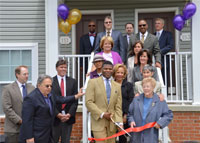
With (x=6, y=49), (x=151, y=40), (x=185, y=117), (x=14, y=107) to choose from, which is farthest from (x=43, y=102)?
(x=6, y=49)

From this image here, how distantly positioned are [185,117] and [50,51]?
3563 mm

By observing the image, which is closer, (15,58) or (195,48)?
(195,48)

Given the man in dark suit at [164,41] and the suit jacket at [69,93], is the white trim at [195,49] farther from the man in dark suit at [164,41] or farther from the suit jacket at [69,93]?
the suit jacket at [69,93]

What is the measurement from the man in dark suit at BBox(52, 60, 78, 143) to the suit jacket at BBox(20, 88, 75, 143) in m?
0.78

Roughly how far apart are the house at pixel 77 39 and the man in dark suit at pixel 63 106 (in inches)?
64.8

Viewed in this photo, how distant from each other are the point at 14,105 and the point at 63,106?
84 cm

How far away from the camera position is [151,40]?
21.8ft

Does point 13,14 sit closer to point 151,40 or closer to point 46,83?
point 151,40

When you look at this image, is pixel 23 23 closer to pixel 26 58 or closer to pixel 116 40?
pixel 26 58

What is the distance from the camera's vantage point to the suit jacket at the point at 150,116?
4.69 meters

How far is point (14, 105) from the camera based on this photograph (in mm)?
5387

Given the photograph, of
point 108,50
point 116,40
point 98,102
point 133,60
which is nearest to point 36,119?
point 98,102

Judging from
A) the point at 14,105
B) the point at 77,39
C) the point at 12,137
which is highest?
the point at 77,39

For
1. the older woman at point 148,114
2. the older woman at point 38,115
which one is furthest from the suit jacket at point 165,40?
the older woman at point 38,115
